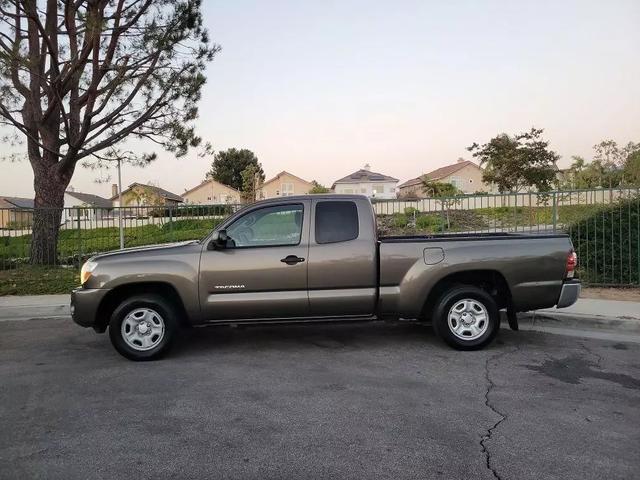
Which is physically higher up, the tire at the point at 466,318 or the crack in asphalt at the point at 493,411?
the tire at the point at 466,318

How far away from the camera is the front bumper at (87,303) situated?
19.7ft

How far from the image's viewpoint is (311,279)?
607cm

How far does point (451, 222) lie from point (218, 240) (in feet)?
21.2

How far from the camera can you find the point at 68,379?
17.8 feet

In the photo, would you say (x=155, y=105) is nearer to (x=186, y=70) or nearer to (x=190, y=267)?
(x=186, y=70)

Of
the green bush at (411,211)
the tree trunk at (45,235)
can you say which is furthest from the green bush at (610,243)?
the tree trunk at (45,235)

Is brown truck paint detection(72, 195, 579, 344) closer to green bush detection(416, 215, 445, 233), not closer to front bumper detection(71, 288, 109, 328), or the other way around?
front bumper detection(71, 288, 109, 328)

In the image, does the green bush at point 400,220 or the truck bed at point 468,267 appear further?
the green bush at point 400,220

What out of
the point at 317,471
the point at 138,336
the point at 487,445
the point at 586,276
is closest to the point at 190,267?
the point at 138,336

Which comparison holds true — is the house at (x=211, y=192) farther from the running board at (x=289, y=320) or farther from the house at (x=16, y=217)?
the running board at (x=289, y=320)

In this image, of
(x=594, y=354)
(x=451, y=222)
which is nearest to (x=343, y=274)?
(x=594, y=354)

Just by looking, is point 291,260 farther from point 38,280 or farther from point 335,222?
point 38,280

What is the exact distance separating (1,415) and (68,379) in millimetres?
1038

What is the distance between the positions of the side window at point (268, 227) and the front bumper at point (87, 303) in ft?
5.35
